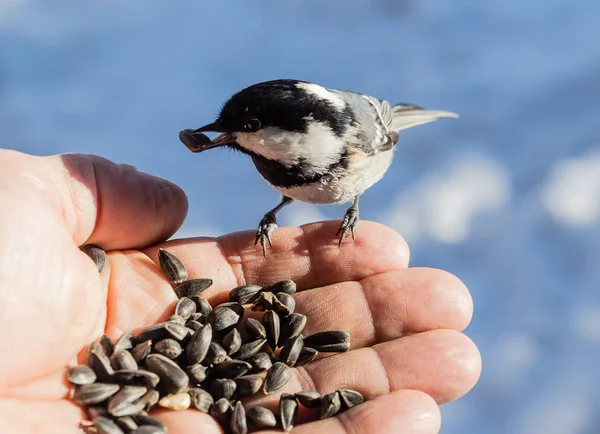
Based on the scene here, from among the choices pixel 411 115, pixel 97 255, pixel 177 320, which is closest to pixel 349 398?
pixel 177 320

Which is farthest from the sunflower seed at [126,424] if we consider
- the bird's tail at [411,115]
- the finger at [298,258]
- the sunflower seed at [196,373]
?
the bird's tail at [411,115]

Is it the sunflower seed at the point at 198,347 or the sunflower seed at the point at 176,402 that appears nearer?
the sunflower seed at the point at 176,402

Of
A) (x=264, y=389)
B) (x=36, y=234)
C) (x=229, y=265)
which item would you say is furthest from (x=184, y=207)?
(x=264, y=389)

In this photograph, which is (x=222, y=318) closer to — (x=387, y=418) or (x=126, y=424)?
(x=126, y=424)

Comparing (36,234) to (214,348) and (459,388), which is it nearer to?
(214,348)

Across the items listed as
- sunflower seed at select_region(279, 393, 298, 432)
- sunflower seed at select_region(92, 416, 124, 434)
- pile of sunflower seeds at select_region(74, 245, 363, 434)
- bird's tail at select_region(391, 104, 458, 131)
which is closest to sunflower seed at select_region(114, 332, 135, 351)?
pile of sunflower seeds at select_region(74, 245, 363, 434)

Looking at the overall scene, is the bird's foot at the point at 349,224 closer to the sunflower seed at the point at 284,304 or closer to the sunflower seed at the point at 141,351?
the sunflower seed at the point at 284,304

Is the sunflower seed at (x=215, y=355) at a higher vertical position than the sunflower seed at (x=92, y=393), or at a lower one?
higher
